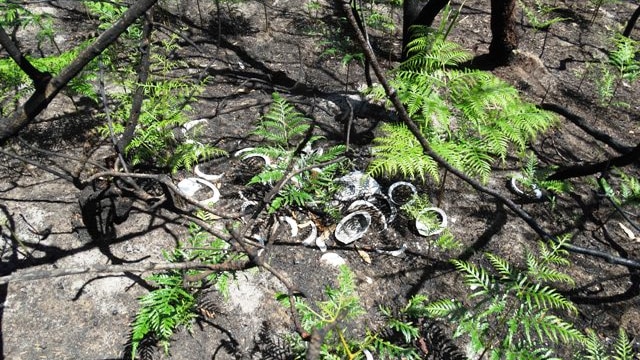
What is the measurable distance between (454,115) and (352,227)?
3.90 ft

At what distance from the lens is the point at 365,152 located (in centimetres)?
400

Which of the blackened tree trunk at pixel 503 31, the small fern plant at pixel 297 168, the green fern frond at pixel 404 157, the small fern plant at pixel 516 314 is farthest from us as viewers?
the blackened tree trunk at pixel 503 31

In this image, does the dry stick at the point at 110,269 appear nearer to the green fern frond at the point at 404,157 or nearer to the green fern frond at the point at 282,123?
the green fern frond at the point at 404,157

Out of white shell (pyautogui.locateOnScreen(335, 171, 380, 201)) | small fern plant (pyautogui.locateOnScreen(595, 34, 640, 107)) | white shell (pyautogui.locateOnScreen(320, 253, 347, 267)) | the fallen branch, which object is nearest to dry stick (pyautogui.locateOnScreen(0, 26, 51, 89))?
white shell (pyautogui.locateOnScreen(320, 253, 347, 267))

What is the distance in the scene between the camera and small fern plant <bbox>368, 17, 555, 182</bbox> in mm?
2934

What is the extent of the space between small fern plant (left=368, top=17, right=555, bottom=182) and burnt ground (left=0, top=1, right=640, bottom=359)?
2.40ft

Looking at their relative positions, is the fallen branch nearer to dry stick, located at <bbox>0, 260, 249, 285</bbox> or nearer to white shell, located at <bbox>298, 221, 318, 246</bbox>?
white shell, located at <bbox>298, 221, 318, 246</bbox>

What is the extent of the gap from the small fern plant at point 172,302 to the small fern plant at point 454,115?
122cm

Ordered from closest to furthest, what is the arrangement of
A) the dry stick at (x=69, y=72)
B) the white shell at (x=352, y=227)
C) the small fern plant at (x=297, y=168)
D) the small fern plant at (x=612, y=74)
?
the dry stick at (x=69, y=72) < the small fern plant at (x=297, y=168) < the white shell at (x=352, y=227) < the small fern plant at (x=612, y=74)

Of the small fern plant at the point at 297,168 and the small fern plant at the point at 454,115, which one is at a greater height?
the small fern plant at the point at 454,115

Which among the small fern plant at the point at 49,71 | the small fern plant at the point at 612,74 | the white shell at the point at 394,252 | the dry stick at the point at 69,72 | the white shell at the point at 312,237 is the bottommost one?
the white shell at the point at 394,252

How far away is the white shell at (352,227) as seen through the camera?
3.29 metres

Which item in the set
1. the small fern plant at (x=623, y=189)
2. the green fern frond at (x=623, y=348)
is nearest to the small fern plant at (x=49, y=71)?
the small fern plant at (x=623, y=189)

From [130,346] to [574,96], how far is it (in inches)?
215
